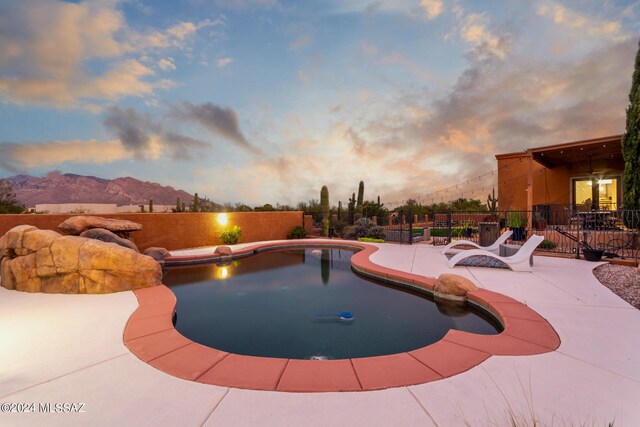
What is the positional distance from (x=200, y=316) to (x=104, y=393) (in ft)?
7.78

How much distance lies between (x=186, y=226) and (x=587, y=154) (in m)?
17.6

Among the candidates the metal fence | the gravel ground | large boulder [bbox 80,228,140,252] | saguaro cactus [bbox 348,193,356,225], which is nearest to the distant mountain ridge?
saguaro cactus [bbox 348,193,356,225]

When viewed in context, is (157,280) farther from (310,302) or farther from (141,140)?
(141,140)

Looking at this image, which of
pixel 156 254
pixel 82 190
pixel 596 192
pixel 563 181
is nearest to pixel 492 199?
pixel 563 181

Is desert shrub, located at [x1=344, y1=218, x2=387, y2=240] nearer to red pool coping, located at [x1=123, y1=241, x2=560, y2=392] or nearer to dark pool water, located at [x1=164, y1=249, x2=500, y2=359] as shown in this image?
dark pool water, located at [x1=164, y1=249, x2=500, y2=359]

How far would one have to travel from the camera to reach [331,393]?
78.2 inches

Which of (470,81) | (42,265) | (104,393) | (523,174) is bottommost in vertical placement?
(104,393)

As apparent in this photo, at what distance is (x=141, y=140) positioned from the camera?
16938mm

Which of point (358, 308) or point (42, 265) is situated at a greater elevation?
point (42, 265)

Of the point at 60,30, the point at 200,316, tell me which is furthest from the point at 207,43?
the point at 200,316

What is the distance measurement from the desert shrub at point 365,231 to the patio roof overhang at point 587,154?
674 cm

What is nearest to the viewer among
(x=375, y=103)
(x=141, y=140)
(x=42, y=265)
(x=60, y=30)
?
(x=42, y=265)

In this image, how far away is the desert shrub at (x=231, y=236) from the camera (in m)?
11.6

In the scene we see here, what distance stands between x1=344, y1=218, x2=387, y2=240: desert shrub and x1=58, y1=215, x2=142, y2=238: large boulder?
8.92 m
